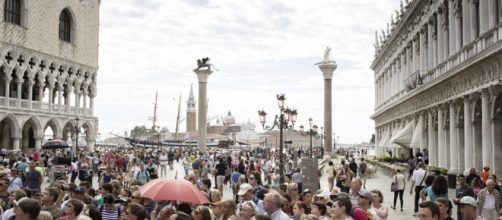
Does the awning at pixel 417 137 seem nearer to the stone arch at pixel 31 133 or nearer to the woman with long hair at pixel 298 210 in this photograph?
the woman with long hair at pixel 298 210

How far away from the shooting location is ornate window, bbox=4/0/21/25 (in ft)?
140

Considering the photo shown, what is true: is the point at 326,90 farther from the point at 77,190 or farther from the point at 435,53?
the point at 77,190

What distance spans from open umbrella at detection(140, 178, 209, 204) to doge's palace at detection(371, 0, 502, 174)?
1258 centimetres

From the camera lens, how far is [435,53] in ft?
99.2

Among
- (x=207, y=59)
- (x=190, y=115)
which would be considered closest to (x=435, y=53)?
(x=207, y=59)

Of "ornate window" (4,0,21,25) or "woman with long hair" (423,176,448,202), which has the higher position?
"ornate window" (4,0,21,25)

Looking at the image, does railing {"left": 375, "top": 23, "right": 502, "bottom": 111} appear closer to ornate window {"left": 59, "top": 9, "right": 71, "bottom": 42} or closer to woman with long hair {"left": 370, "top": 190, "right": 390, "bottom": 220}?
woman with long hair {"left": 370, "top": 190, "right": 390, "bottom": 220}

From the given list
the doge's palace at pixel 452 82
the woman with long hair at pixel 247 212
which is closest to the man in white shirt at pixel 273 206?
the woman with long hair at pixel 247 212

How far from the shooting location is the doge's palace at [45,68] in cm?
4331

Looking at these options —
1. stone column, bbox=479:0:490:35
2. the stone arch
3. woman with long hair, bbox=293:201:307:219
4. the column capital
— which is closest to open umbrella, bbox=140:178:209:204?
woman with long hair, bbox=293:201:307:219

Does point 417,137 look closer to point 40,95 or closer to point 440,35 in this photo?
point 440,35

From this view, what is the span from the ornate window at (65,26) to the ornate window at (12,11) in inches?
259

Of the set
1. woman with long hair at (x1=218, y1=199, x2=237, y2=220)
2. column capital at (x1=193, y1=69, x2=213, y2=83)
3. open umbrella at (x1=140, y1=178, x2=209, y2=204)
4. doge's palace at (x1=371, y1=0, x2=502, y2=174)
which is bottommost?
woman with long hair at (x1=218, y1=199, x2=237, y2=220)

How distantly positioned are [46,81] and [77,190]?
43.3m
